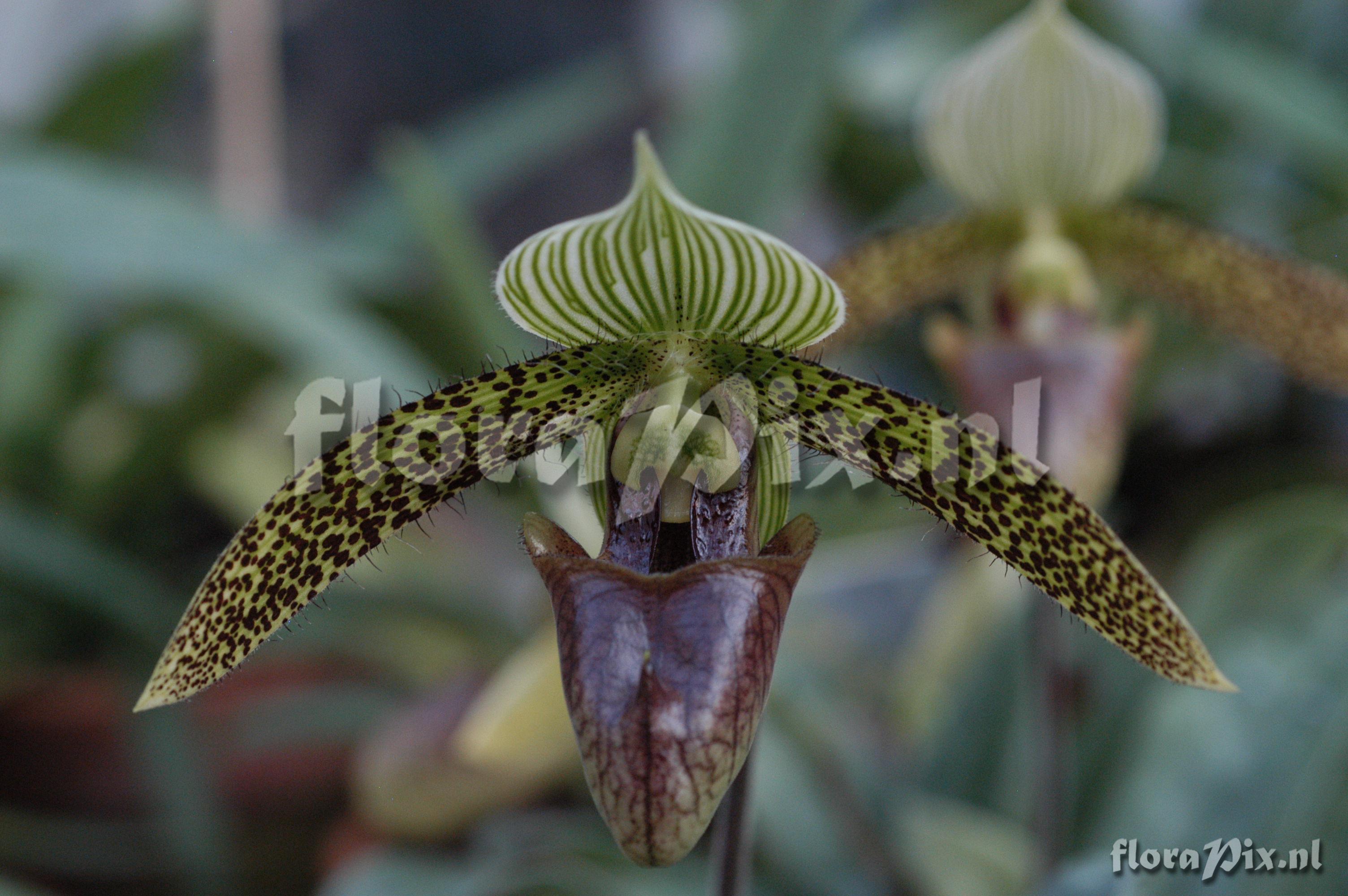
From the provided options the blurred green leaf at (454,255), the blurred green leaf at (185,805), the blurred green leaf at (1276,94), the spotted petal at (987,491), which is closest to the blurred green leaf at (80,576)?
the blurred green leaf at (185,805)

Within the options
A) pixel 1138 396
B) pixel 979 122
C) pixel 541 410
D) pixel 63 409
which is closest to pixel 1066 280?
pixel 979 122

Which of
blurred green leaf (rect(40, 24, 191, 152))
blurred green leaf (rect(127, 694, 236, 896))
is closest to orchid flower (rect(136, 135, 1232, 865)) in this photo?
blurred green leaf (rect(127, 694, 236, 896))

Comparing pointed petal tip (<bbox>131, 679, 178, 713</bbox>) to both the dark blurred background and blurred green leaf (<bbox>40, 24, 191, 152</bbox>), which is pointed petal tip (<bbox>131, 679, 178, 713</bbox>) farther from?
blurred green leaf (<bbox>40, 24, 191, 152</bbox>)

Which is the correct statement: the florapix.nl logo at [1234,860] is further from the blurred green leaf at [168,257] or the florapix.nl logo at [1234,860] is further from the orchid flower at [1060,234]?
the blurred green leaf at [168,257]

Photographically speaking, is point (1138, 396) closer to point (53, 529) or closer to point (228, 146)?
point (53, 529)

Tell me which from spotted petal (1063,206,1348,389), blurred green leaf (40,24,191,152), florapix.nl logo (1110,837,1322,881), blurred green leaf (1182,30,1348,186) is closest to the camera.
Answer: florapix.nl logo (1110,837,1322,881)

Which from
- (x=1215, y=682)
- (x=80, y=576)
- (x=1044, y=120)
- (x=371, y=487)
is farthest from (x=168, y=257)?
(x=1215, y=682)

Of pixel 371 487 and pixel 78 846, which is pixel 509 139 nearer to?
pixel 78 846
